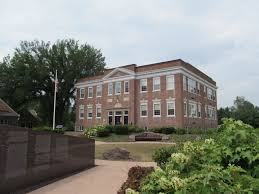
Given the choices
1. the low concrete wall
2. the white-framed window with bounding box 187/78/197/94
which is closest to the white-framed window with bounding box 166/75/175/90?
the white-framed window with bounding box 187/78/197/94

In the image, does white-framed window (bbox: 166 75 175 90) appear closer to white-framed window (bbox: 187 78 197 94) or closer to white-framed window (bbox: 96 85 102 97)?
white-framed window (bbox: 187 78 197 94)

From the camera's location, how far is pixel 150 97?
3953 centimetres

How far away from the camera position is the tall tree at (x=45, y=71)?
Answer: 51.8 m

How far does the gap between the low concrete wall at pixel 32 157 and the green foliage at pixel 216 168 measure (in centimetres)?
501

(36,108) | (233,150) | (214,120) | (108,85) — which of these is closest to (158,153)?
(233,150)

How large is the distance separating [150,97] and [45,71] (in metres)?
21.5

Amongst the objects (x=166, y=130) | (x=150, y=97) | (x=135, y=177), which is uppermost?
(x=150, y=97)

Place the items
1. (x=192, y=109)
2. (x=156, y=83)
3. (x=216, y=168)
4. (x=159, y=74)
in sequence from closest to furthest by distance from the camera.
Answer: (x=216, y=168)
(x=159, y=74)
(x=156, y=83)
(x=192, y=109)

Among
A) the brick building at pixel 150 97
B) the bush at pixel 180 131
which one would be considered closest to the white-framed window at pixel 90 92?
the brick building at pixel 150 97

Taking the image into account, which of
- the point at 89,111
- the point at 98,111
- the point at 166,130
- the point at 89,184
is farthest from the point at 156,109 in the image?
the point at 89,184

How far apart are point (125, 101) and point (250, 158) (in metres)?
38.6

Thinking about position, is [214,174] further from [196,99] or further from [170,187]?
[196,99]

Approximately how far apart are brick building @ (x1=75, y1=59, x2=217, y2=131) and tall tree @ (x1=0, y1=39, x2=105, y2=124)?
6137 millimetres

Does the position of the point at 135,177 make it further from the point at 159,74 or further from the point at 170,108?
the point at 159,74
